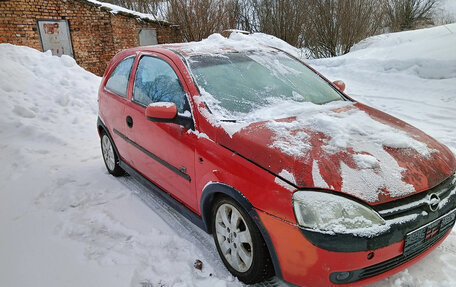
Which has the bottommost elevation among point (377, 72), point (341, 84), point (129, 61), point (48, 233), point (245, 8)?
point (48, 233)

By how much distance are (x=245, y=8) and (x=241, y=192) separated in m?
16.5

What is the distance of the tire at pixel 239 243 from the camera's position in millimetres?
2105

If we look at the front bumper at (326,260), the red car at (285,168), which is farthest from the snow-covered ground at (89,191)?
the front bumper at (326,260)

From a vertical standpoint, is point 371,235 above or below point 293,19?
below

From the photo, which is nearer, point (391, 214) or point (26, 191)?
point (391, 214)

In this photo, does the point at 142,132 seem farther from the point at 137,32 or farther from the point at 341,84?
the point at 137,32

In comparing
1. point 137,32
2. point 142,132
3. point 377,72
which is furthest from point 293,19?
point 142,132

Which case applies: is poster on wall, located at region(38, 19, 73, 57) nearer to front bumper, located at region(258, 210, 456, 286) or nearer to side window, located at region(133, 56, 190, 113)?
side window, located at region(133, 56, 190, 113)

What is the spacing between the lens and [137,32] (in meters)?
13.7

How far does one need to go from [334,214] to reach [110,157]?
3137 mm

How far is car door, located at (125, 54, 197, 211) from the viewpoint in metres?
2.63

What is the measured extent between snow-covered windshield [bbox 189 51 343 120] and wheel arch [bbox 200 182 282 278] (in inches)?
21.5

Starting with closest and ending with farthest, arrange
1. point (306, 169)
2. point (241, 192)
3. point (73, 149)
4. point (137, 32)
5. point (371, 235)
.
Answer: point (371, 235) < point (306, 169) < point (241, 192) < point (73, 149) < point (137, 32)

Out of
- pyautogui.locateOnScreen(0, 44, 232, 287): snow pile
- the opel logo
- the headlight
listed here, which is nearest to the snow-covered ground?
pyautogui.locateOnScreen(0, 44, 232, 287): snow pile
